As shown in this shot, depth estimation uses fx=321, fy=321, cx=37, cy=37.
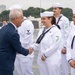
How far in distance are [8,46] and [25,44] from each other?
Answer: 234 centimetres

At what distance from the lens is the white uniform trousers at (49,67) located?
646 cm

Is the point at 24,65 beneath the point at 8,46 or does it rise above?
beneath

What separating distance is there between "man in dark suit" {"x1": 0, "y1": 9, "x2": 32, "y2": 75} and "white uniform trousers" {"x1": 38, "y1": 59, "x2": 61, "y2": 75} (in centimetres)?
114

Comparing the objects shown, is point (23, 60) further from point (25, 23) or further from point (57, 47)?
point (57, 47)

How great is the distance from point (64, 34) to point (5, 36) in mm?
3038

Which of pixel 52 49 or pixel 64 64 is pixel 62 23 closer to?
pixel 64 64

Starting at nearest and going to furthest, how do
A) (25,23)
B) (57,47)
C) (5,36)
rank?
1. (5,36)
2. (57,47)
3. (25,23)

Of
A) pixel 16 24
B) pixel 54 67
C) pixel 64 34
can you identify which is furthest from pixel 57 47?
pixel 64 34

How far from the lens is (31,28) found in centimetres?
767

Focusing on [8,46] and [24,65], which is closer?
[8,46]

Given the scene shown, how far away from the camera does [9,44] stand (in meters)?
5.40

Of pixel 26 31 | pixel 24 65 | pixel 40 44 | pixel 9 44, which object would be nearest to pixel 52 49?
pixel 40 44


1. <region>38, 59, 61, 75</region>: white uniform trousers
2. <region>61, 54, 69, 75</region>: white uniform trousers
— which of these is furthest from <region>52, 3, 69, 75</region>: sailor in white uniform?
<region>38, 59, 61, 75</region>: white uniform trousers

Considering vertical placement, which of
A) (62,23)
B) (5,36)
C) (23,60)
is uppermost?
(5,36)
